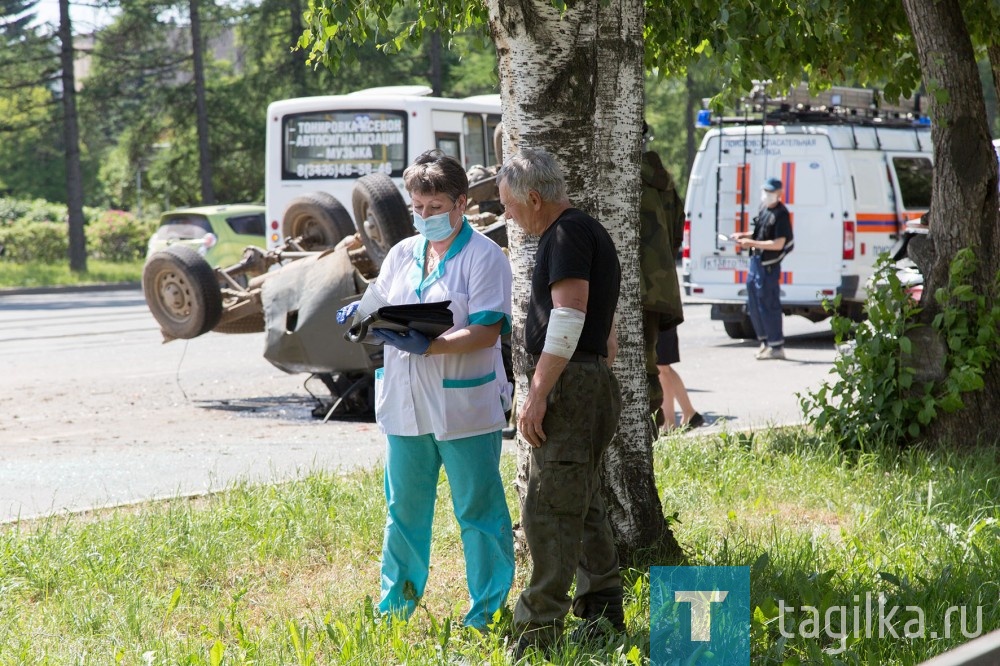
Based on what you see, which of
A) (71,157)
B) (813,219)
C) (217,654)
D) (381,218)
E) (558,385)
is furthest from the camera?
(71,157)

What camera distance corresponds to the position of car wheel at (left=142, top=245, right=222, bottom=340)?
369 inches

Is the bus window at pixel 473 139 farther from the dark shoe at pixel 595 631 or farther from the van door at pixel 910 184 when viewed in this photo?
the dark shoe at pixel 595 631

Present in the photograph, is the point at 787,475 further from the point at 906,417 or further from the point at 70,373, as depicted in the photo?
the point at 70,373

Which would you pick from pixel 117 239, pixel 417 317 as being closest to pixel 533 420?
→ pixel 417 317

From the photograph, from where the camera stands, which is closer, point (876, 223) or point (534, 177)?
point (534, 177)

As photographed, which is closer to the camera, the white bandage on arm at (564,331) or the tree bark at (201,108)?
the white bandage on arm at (564,331)

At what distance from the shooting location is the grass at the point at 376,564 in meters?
3.89

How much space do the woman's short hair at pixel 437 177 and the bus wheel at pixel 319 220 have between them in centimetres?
622

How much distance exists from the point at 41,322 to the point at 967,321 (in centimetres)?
1407

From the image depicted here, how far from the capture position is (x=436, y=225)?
413 centimetres

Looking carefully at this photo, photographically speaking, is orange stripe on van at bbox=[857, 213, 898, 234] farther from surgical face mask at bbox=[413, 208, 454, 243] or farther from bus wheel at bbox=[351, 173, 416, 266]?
surgical face mask at bbox=[413, 208, 454, 243]

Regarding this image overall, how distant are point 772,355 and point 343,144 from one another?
6449 millimetres

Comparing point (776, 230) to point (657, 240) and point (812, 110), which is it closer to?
point (812, 110)

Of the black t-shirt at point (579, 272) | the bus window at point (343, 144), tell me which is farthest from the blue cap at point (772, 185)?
the black t-shirt at point (579, 272)
